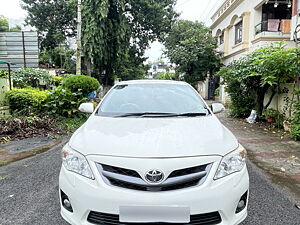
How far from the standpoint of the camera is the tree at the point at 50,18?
18469mm

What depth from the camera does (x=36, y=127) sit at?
19.6ft

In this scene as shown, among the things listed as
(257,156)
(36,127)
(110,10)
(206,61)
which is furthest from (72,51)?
(257,156)

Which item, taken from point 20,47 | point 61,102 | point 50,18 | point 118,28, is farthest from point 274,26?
point 50,18

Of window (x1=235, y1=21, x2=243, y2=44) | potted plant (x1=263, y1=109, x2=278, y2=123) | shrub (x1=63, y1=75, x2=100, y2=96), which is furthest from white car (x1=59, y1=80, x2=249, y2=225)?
window (x1=235, y1=21, x2=243, y2=44)

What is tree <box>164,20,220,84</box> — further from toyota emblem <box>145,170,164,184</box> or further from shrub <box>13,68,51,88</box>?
toyota emblem <box>145,170,164,184</box>

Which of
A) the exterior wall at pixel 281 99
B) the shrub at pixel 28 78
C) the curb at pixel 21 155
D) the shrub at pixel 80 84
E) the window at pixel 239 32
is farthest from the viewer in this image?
the window at pixel 239 32

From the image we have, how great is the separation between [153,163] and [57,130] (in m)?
5.10

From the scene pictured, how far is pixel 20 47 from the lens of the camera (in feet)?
41.1

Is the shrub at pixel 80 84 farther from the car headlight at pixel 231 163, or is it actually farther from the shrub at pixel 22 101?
the car headlight at pixel 231 163

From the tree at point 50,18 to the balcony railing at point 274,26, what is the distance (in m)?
13.2

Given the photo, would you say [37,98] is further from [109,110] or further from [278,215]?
[278,215]

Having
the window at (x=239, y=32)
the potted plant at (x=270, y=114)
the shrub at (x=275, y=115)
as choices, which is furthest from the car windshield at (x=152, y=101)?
the window at (x=239, y=32)

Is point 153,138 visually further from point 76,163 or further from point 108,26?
point 108,26

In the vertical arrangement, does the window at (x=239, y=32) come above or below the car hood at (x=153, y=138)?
above
